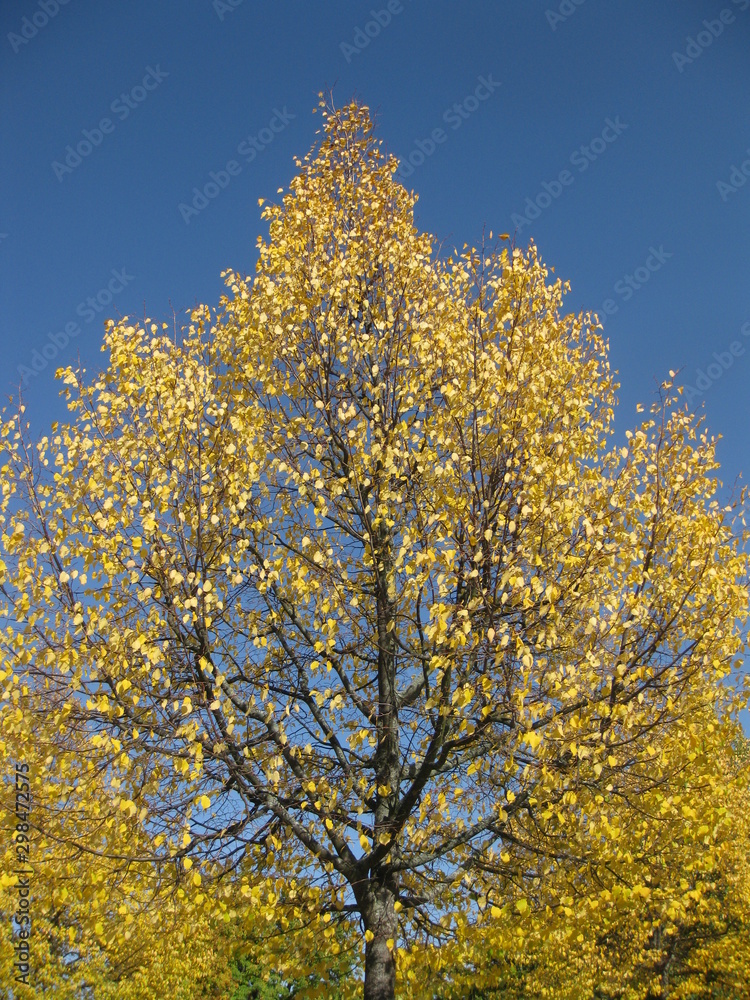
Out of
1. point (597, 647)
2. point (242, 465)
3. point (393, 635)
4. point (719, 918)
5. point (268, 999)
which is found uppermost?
point (242, 465)

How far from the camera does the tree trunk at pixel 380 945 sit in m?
6.01

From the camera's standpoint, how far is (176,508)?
613 cm

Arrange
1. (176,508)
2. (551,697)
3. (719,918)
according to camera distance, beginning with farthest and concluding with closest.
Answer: (719,918), (176,508), (551,697)

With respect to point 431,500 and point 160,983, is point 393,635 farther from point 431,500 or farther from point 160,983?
point 160,983

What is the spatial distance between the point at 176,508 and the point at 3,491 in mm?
1694

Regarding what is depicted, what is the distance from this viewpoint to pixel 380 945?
6.17 meters

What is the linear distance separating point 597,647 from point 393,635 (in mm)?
2117

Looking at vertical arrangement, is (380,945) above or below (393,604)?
below

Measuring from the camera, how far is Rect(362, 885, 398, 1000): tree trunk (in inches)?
237

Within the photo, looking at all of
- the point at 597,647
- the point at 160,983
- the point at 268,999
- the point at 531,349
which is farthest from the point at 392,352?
the point at 268,999

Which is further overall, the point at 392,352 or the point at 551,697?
the point at 392,352

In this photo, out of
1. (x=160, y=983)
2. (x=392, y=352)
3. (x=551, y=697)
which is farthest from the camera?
(x=160, y=983)

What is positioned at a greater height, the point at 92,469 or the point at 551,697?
the point at 92,469

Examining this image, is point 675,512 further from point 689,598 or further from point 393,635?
point 393,635
